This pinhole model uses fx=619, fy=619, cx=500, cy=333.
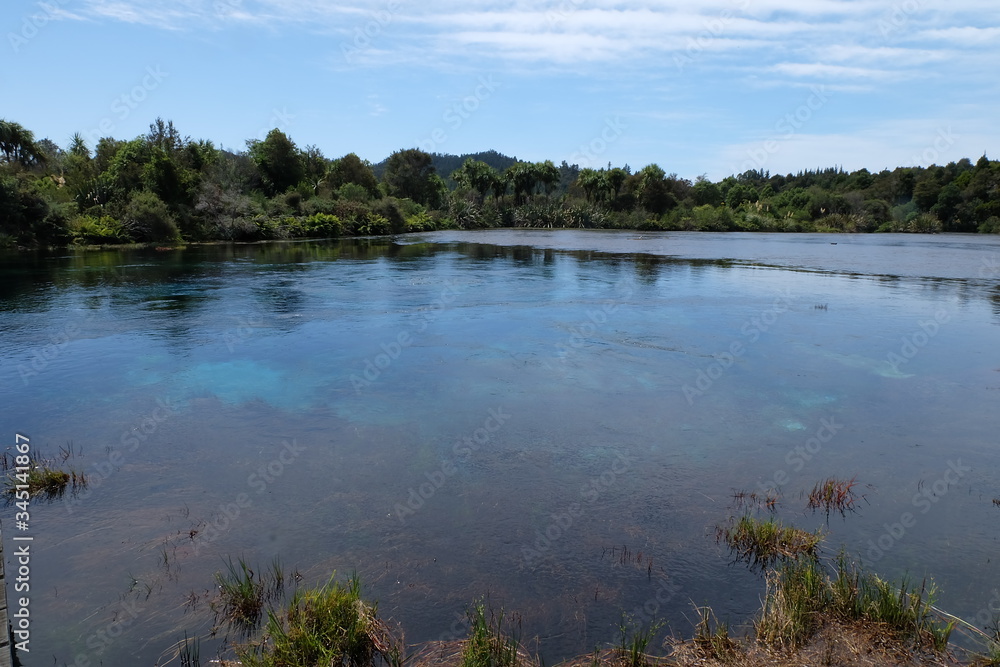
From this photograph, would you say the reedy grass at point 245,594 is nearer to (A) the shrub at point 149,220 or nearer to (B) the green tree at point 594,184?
(A) the shrub at point 149,220

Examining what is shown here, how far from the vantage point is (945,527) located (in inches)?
250

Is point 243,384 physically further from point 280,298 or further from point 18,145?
point 18,145

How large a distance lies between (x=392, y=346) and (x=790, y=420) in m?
8.28

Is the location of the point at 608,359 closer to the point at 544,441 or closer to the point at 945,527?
the point at 544,441

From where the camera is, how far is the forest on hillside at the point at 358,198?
4116 centimetres

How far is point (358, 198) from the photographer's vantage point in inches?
2783

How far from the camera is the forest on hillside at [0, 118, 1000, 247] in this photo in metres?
41.2

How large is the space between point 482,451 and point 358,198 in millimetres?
66638

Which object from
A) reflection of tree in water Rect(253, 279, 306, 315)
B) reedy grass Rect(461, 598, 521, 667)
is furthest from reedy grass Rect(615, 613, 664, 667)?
reflection of tree in water Rect(253, 279, 306, 315)

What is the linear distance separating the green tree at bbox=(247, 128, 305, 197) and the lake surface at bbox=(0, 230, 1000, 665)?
51677 mm

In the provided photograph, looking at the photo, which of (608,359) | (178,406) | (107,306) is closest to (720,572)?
(608,359)

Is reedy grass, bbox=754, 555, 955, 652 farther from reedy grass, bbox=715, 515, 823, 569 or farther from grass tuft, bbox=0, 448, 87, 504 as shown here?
grass tuft, bbox=0, 448, 87, 504

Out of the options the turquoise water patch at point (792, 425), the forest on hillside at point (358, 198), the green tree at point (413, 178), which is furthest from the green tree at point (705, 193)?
Answer: the turquoise water patch at point (792, 425)

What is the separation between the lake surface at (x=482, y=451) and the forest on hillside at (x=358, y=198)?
996 inches
